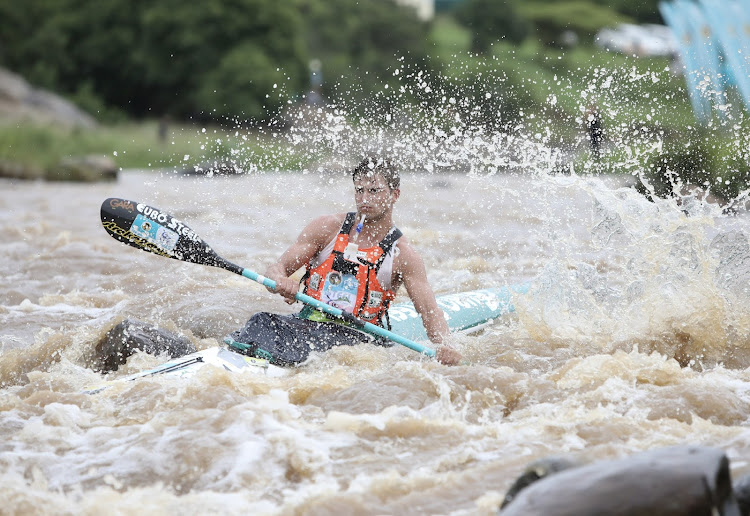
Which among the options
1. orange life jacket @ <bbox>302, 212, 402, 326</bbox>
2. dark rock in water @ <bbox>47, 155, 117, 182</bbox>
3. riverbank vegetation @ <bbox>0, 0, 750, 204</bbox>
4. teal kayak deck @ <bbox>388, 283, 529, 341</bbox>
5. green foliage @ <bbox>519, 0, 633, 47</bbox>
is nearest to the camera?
orange life jacket @ <bbox>302, 212, 402, 326</bbox>

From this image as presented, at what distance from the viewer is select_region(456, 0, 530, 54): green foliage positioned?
55062mm

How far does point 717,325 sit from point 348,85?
141 feet

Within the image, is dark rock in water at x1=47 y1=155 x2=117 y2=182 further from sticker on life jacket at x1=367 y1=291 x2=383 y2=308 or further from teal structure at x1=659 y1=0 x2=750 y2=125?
sticker on life jacket at x1=367 y1=291 x2=383 y2=308

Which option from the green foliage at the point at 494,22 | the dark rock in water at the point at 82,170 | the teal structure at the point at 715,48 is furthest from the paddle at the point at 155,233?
the green foliage at the point at 494,22

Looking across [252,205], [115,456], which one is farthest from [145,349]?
[252,205]

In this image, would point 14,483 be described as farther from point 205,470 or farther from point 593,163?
point 593,163

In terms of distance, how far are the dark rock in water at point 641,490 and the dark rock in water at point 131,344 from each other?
300 cm

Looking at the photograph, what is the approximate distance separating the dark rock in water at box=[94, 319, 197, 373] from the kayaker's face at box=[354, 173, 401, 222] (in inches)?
56.6

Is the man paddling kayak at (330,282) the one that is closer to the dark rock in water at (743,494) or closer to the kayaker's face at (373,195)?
the kayaker's face at (373,195)

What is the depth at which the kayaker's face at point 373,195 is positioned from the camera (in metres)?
5.29

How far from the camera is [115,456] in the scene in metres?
4.05

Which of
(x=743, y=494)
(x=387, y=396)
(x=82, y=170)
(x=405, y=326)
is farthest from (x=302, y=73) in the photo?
(x=743, y=494)

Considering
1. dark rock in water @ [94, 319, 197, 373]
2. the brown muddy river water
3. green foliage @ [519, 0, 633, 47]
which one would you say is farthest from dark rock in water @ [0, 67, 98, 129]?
green foliage @ [519, 0, 633, 47]

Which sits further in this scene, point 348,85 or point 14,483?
point 348,85
